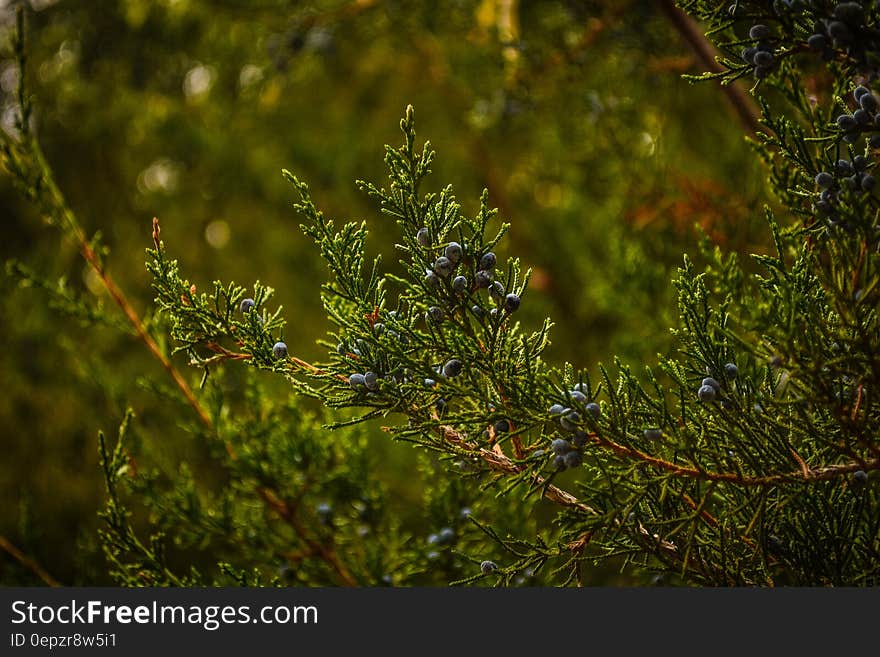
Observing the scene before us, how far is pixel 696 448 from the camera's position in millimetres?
925

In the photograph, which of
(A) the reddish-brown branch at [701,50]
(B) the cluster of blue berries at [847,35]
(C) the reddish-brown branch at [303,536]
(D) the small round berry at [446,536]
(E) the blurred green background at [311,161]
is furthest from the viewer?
(E) the blurred green background at [311,161]

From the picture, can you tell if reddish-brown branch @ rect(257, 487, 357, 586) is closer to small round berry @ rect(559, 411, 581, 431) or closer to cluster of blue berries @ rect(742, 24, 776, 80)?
small round berry @ rect(559, 411, 581, 431)

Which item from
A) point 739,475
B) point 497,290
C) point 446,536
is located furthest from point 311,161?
point 739,475

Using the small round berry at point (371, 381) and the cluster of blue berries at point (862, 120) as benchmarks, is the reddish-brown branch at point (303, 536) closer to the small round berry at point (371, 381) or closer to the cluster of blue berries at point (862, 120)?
the small round berry at point (371, 381)

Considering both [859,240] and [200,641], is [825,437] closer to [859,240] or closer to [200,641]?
[859,240]

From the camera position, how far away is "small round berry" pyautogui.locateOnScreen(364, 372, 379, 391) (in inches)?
37.2

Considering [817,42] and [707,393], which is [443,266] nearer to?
[707,393]

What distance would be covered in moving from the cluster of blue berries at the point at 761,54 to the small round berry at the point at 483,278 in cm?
47

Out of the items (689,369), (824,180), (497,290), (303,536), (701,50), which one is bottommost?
(303,536)

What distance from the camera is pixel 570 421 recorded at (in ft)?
3.02

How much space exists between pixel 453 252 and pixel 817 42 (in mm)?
539

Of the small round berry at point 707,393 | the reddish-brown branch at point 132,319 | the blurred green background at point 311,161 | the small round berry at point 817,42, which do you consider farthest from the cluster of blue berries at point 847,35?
the reddish-brown branch at point 132,319

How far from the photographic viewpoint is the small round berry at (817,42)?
2.96 ft

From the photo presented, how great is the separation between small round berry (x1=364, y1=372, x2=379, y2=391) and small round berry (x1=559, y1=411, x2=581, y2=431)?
252 millimetres
